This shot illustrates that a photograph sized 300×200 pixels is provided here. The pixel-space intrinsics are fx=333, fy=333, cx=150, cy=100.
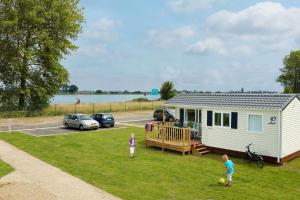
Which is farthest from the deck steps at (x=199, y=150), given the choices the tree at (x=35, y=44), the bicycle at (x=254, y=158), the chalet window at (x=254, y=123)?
the tree at (x=35, y=44)

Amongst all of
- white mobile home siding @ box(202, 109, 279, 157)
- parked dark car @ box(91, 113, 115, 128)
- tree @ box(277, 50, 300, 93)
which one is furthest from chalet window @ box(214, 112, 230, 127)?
tree @ box(277, 50, 300, 93)

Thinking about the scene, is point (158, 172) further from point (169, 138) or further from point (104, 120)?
point (104, 120)

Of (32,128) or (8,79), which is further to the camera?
(8,79)

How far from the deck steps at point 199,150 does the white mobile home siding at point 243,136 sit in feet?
1.13

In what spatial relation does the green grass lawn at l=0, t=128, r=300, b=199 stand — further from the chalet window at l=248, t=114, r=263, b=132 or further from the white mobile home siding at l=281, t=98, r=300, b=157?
the chalet window at l=248, t=114, r=263, b=132

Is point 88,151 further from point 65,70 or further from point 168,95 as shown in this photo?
point 168,95

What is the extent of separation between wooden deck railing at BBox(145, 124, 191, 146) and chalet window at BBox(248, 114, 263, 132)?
378 centimetres

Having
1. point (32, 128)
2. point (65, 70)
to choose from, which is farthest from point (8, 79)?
point (32, 128)

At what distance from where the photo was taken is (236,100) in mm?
21375

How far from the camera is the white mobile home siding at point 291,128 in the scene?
1923cm

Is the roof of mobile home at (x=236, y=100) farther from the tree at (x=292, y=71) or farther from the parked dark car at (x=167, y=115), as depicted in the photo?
the tree at (x=292, y=71)

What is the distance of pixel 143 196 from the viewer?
41.9 feet

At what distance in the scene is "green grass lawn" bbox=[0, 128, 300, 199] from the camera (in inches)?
538

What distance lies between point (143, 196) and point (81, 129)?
68.9 ft
